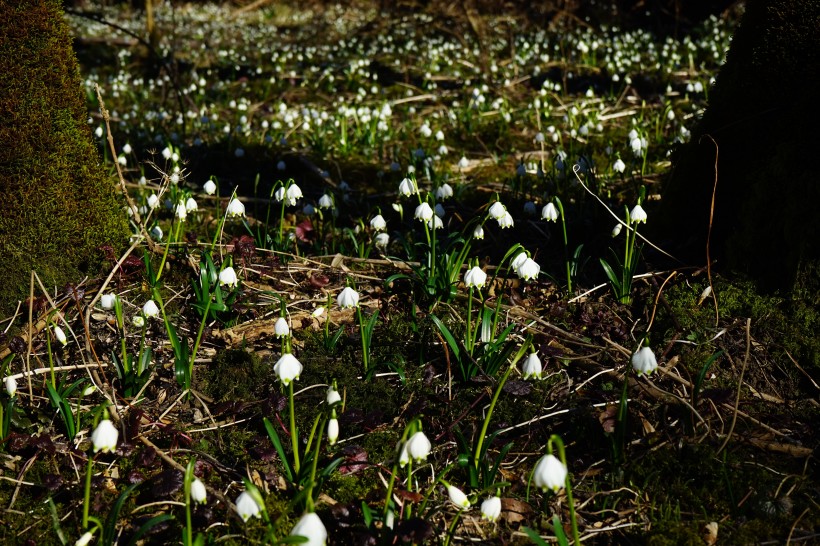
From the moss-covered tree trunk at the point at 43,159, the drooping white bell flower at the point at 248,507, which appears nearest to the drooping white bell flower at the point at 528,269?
the drooping white bell flower at the point at 248,507

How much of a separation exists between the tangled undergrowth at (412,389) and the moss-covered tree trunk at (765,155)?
176 mm

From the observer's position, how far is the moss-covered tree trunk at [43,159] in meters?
2.76

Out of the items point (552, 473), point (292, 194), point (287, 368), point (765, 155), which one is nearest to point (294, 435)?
point (287, 368)

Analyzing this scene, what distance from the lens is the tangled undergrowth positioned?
201cm

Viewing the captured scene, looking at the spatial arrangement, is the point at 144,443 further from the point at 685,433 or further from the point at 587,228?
the point at 587,228

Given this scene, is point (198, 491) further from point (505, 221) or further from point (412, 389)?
point (505, 221)

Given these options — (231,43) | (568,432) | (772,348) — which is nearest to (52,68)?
(568,432)

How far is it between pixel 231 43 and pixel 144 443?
11210 millimetres

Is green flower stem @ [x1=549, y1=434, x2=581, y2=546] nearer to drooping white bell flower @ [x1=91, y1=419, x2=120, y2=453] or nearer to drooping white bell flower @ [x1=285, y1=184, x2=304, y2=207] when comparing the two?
drooping white bell flower @ [x1=91, y1=419, x2=120, y2=453]

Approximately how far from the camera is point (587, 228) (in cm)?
368

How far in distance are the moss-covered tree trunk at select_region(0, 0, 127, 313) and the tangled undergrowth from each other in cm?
14

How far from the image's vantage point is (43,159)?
9.37 feet

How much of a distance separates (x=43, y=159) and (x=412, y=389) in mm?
1829

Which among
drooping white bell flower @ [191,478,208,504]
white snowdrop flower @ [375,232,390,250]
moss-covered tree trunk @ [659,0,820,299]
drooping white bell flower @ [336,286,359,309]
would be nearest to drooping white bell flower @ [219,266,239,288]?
drooping white bell flower @ [336,286,359,309]
